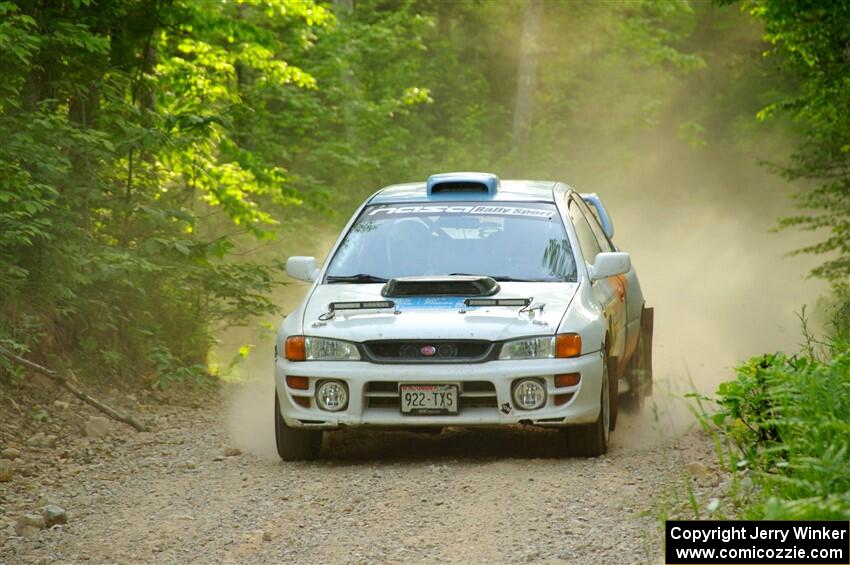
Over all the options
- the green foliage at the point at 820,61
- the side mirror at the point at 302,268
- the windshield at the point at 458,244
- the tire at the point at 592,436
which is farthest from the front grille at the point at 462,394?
the green foliage at the point at 820,61

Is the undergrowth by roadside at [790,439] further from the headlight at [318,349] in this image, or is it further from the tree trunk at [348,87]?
the tree trunk at [348,87]

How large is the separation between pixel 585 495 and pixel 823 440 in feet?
5.01

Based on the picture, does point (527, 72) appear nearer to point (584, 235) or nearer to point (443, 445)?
point (584, 235)

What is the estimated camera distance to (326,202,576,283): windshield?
922 centimetres

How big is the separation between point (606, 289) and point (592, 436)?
4.90 ft

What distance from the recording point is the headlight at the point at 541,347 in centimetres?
819

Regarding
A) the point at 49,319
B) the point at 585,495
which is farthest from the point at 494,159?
the point at 585,495

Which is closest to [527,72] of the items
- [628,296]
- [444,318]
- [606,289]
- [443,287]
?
[628,296]

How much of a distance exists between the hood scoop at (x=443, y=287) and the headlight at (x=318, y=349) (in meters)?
0.61

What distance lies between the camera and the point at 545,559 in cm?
588

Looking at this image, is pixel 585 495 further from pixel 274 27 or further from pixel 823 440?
pixel 274 27

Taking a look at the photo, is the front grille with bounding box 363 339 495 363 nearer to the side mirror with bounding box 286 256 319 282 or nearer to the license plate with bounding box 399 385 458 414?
the license plate with bounding box 399 385 458 414

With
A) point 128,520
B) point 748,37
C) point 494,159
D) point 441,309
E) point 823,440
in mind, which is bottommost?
point 128,520

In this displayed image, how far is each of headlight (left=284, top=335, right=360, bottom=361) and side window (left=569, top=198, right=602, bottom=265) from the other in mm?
1974
